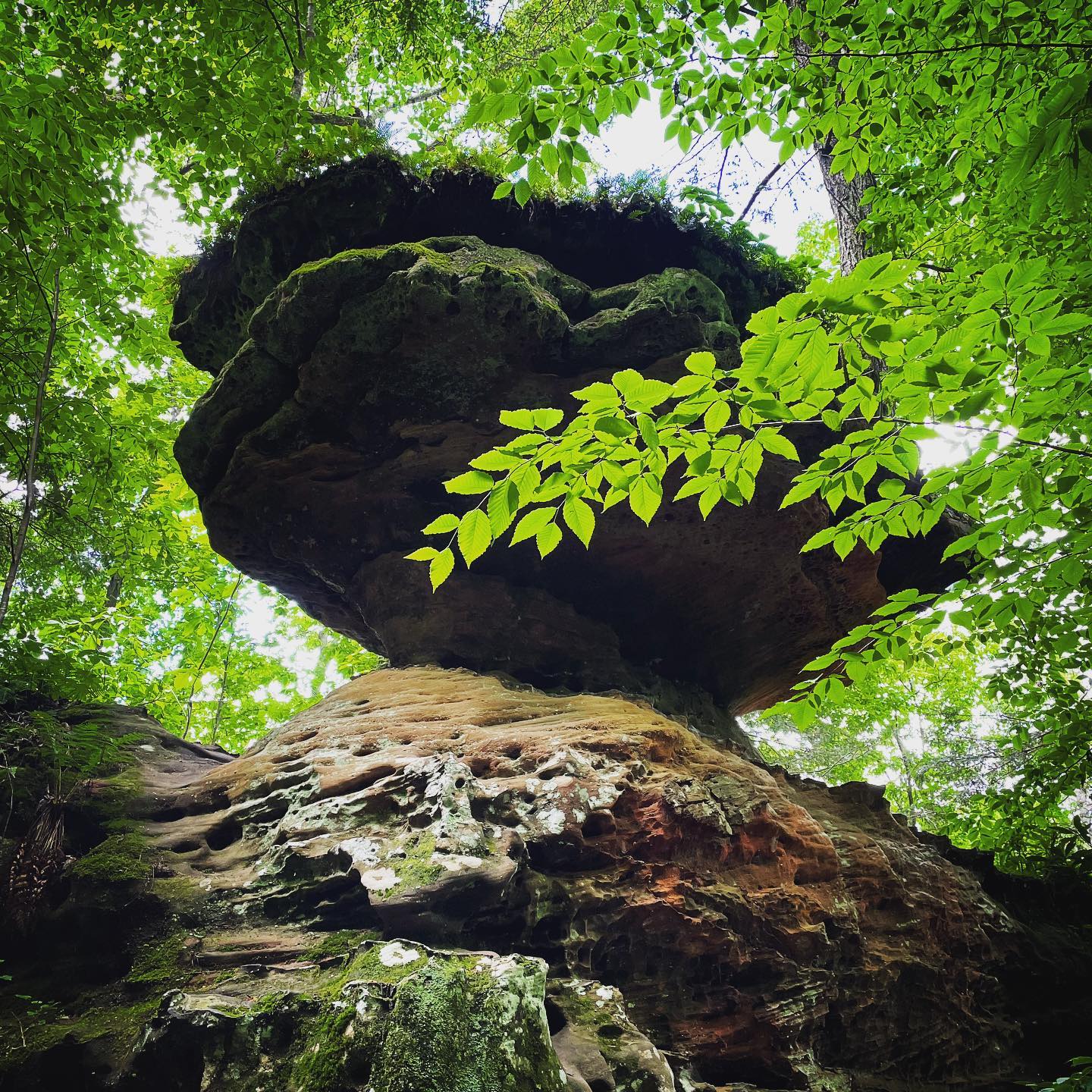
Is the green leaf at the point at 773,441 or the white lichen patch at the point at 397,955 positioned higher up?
the green leaf at the point at 773,441

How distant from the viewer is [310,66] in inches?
260

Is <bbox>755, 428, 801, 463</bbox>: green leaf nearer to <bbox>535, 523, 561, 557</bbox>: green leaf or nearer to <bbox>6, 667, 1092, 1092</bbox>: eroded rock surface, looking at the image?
<bbox>535, 523, 561, 557</bbox>: green leaf

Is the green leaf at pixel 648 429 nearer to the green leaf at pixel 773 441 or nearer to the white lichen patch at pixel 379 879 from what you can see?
the green leaf at pixel 773 441

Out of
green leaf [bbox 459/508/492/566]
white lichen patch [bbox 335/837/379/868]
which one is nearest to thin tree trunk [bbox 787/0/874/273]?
green leaf [bbox 459/508/492/566]

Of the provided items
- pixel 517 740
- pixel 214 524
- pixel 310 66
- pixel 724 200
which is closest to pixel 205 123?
pixel 310 66

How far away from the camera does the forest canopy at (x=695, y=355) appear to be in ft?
7.86

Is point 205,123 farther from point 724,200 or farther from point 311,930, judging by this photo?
point 311,930

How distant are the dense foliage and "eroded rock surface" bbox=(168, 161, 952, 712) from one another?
2.32m

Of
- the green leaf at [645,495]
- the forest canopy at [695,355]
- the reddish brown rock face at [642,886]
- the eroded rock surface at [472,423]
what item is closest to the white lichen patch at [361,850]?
the reddish brown rock face at [642,886]

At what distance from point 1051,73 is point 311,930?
19.8 feet

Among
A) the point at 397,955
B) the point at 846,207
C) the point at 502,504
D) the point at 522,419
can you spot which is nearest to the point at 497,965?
the point at 397,955

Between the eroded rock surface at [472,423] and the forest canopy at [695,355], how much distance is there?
0.46m

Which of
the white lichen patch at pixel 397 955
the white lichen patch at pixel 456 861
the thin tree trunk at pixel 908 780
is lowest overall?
the white lichen patch at pixel 397 955

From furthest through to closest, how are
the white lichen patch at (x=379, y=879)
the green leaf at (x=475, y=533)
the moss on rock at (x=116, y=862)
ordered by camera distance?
the moss on rock at (x=116, y=862) < the white lichen patch at (x=379, y=879) < the green leaf at (x=475, y=533)
